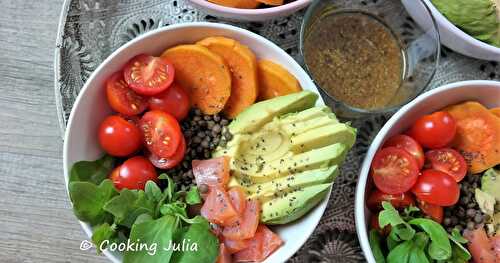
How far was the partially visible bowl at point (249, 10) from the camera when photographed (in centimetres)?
134

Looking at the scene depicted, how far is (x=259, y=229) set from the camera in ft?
4.15

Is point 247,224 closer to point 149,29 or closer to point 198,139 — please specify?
point 198,139

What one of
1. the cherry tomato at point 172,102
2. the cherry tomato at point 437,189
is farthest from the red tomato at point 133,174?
the cherry tomato at point 437,189

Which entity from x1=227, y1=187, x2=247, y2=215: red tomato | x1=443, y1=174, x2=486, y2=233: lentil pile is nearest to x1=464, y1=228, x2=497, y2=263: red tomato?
x1=443, y1=174, x2=486, y2=233: lentil pile

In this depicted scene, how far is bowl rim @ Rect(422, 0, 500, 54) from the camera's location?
1.43 meters

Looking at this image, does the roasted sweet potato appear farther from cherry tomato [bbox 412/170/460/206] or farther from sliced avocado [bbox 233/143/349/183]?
sliced avocado [bbox 233/143/349/183]

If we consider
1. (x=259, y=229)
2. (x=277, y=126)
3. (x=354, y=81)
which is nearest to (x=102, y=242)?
(x=259, y=229)

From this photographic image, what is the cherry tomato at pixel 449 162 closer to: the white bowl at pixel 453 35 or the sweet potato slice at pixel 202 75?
the white bowl at pixel 453 35

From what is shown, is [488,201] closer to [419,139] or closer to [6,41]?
[419,139]

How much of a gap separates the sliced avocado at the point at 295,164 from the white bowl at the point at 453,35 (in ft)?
1.47

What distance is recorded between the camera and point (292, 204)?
121 cm

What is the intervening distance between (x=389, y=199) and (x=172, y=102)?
0.54 m

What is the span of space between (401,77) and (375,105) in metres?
0.12

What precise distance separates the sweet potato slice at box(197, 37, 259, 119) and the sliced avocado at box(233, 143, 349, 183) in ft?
0.53
